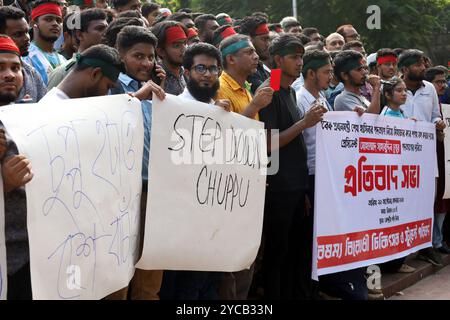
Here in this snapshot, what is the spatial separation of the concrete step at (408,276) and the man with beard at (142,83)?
3.19 meters

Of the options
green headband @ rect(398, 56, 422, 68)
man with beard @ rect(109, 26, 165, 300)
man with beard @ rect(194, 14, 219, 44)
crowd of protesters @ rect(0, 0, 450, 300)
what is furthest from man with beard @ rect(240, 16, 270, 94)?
man with beard @ rect(109, 26, 165, 300)

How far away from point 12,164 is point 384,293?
4.70 meters

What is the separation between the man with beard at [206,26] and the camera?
8.73m

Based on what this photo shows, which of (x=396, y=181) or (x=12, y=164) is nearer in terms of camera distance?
(x=12, y=164)

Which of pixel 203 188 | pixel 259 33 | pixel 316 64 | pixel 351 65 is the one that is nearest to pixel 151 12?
pixel 259 33

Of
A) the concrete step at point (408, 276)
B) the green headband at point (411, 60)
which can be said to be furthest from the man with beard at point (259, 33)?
the concrete step at point (408, 276)

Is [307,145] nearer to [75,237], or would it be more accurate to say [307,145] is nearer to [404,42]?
[75,237]

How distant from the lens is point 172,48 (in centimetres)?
594

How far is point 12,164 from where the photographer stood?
3242 mm

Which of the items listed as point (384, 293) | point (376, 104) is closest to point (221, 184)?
point (376, 104)

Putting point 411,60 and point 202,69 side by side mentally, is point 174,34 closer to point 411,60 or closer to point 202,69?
point 202,69

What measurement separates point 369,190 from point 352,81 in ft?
A: 3.40

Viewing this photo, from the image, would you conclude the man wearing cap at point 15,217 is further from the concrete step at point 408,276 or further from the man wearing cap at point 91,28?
the concrete step at point 408,276

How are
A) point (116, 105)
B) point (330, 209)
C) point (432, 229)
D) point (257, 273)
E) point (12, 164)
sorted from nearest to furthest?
point (12, 164) → point (116, 105) → point (330, 209) → point (257, 273) → point (432, 229)
